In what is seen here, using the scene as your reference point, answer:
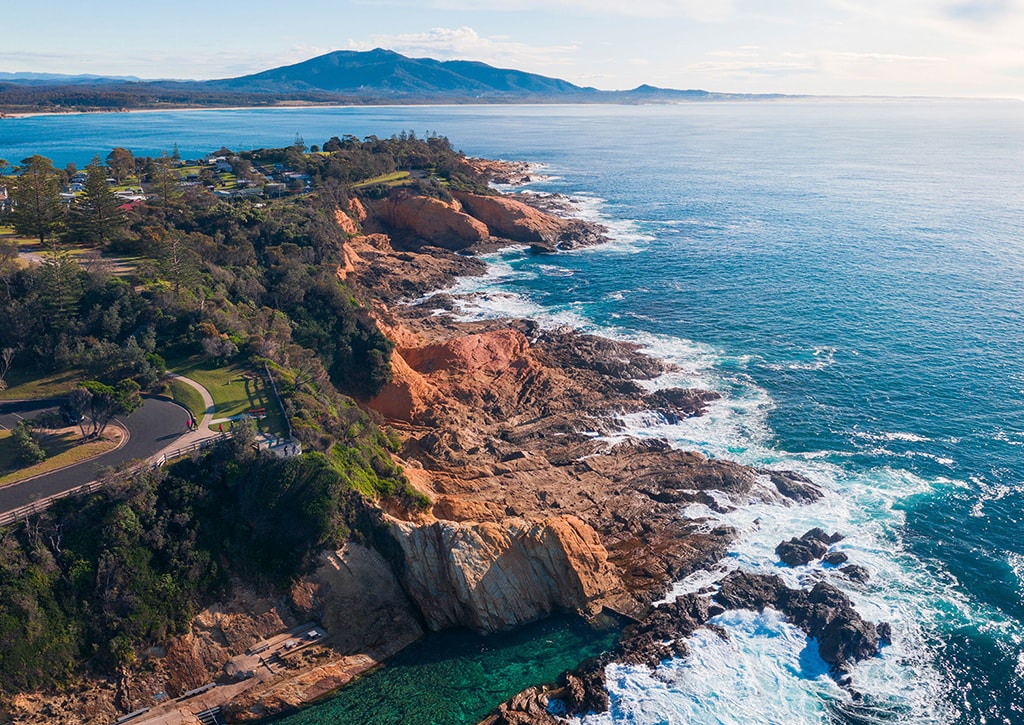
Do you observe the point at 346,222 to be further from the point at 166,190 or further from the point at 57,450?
the point at 57,450

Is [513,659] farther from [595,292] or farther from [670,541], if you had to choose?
[595,292]

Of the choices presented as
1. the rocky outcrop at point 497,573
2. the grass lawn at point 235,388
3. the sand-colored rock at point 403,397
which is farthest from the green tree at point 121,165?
the rocky outcrop at point 497,573

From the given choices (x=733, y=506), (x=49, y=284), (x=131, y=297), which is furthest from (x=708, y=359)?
(x=49, y=284)

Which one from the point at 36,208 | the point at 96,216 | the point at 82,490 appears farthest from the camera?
the point at 96,216

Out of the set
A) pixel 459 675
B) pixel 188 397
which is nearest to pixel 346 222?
pixel 188 397

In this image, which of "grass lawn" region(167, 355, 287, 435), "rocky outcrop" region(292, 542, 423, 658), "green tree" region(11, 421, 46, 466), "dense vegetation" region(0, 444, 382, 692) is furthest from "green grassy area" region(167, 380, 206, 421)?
"rocky outcrop" region(292, 542, 423, 658)
